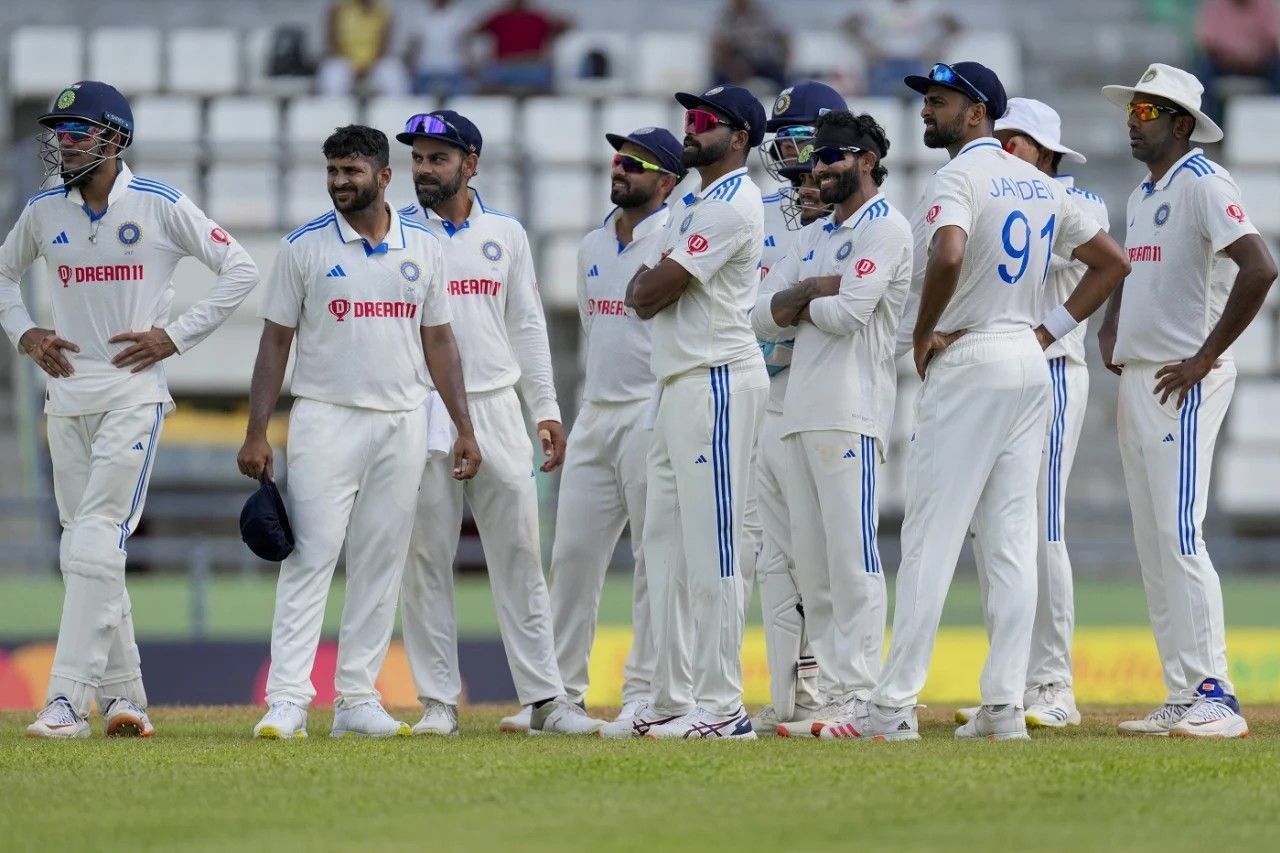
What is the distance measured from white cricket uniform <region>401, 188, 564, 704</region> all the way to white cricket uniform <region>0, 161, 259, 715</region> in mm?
897

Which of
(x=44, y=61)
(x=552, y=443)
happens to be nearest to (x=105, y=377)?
(x=552, y=443)

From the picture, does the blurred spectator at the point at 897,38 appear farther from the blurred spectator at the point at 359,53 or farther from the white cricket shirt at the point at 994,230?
the white cricket shirt at the point at 994,230

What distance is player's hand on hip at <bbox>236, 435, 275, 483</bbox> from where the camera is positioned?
7020mm

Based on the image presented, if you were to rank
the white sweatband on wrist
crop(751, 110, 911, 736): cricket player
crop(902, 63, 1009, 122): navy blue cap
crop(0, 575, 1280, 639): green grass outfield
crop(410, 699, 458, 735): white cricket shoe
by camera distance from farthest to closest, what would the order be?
crop(0, 575, 1280, 639): green grass outfield
crop(410, 699, 458, 735): white cricket shoe
crop(751, 110, 911, 736): cricket player
the white sweatband on wrist
crop(902, 63, 1009, 122): navy blue cap

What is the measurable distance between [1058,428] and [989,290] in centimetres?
133

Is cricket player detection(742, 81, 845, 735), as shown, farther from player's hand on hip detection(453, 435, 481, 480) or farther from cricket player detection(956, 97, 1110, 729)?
player's hand on hip detection(453, 435, 481, 480)

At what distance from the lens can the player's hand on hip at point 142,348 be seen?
285 inches

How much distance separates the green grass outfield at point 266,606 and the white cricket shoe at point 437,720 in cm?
454

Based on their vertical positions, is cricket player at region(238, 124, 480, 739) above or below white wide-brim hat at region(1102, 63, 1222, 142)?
below

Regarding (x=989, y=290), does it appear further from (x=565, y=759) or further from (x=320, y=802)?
(x=320, y=802)

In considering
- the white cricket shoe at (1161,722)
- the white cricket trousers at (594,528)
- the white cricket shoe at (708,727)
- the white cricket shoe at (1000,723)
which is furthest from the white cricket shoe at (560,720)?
the white cricket shoe at (1161,722)

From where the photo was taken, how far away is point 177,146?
14.2m

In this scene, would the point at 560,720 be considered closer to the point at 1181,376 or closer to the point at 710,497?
the point at 710,497

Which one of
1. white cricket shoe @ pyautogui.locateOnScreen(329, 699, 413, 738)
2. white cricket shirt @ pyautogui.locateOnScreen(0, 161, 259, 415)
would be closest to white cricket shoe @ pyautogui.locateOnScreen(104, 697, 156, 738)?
white cricket shoe @ pyautogui.locateOnScreen(329, 699, 413, 738)
